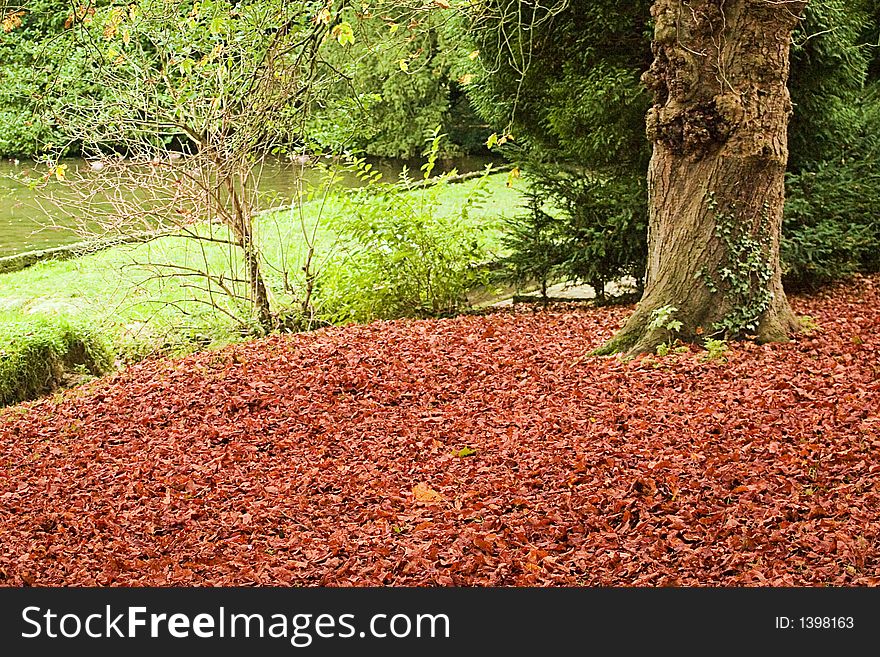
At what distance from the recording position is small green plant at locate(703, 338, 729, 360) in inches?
212

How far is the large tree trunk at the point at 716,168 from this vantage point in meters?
5.41

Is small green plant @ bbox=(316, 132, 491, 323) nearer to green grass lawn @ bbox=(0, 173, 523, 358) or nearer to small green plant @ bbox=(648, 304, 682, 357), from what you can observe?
green grass lawn @ bbox=(0, 173, 523, 358)

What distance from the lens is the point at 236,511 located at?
4121 millimetres

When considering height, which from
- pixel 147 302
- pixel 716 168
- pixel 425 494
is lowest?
pixel 425 494

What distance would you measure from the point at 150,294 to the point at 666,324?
13.9 feet

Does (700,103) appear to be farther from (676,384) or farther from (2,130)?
(2,130)

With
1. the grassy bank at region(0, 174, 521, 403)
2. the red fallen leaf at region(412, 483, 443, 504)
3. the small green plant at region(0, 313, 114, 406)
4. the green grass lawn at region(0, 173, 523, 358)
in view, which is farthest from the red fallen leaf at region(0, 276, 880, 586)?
the green grass lawn at region(0, 173, 523, 358)

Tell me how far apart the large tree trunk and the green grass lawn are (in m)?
2.28

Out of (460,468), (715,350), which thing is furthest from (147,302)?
(715,350)

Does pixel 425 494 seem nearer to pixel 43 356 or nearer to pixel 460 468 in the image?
pixel 460 468

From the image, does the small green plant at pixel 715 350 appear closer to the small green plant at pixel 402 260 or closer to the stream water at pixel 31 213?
the small green plant at pixel 402 260

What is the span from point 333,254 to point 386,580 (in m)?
5.96

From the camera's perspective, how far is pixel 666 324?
18.5 ft

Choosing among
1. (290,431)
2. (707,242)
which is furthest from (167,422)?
(707,242)
